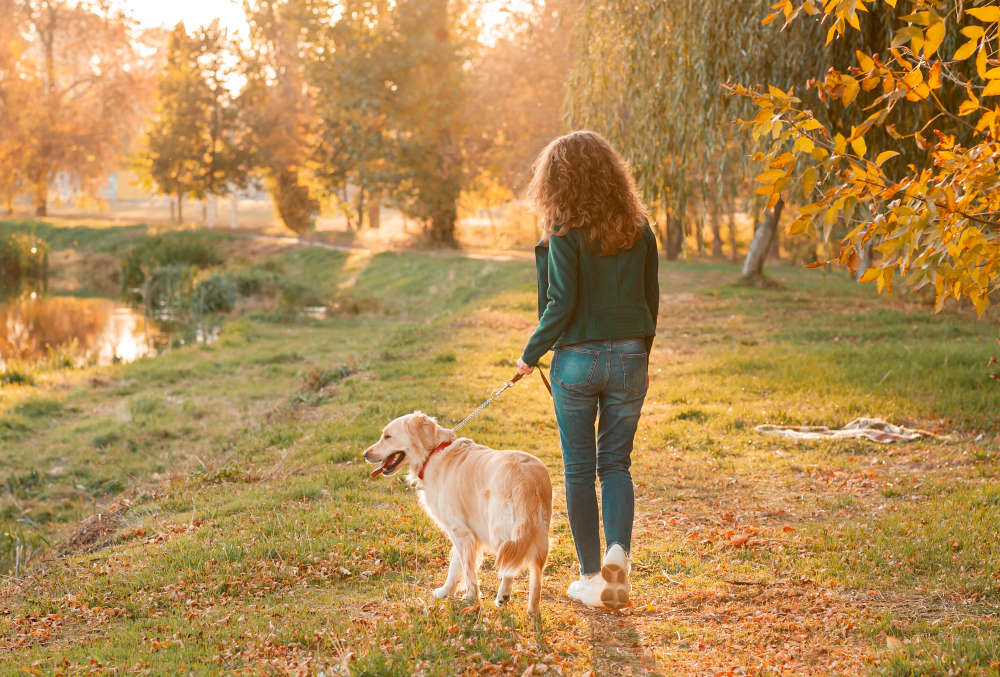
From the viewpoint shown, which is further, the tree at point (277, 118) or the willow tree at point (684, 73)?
the tree at point (277, 118)

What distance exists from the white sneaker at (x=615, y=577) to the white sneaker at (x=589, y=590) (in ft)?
0.14

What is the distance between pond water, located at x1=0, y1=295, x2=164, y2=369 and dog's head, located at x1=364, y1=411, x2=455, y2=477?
14336 millimetres

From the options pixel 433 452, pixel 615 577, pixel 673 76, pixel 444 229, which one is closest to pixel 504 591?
pixel 615 577

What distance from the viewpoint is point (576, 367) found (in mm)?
4805

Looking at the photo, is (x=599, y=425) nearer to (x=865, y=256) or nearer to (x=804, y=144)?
(x=804, y=144)

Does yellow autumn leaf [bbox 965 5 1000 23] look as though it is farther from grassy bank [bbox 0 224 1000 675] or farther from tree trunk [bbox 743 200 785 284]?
tree trunk [bbox 743 200 785 284]

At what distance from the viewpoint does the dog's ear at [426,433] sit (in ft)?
16.8

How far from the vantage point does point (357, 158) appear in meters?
37.2

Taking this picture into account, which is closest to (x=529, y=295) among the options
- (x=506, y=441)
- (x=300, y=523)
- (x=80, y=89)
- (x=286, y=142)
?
(x=506, y=441)

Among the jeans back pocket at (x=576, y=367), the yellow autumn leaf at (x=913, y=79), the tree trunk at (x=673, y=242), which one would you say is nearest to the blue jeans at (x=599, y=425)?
the jeans back pocket at (x=576, y=367)

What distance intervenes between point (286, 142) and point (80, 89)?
1532 cm

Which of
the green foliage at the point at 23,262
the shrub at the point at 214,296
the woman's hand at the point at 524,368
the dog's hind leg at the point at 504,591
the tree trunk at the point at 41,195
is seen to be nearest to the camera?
the woman's hand at the point at 524,368

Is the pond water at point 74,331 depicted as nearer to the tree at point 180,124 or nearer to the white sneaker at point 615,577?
the white sneaker at point 615,577

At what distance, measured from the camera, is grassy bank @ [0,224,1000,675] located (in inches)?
183
